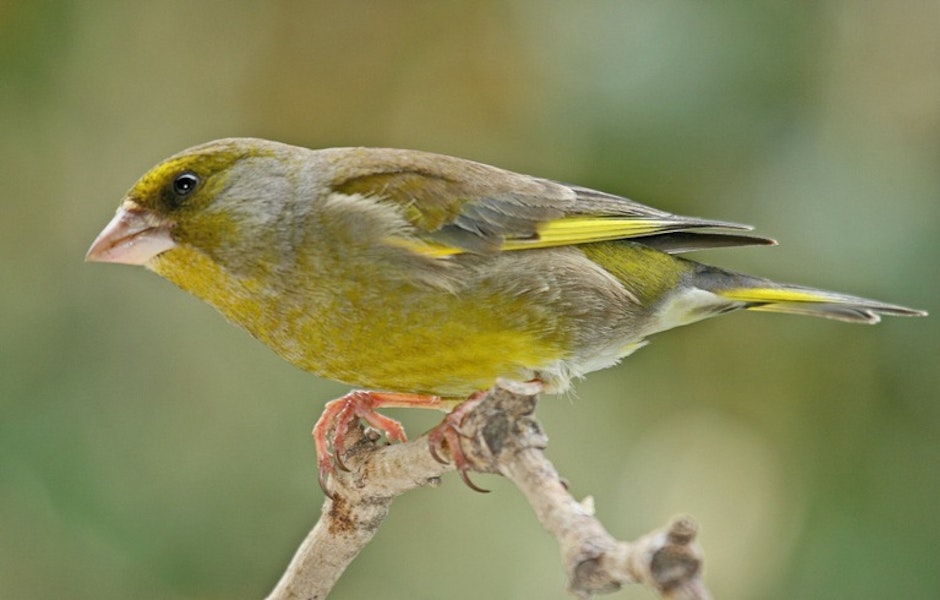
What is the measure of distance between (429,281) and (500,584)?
1.92 meters

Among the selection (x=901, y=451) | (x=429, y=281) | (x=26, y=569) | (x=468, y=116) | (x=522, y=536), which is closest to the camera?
(x=429, y=281)

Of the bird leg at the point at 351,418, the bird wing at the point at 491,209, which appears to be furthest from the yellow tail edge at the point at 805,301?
the bird leg at the point at 351,418

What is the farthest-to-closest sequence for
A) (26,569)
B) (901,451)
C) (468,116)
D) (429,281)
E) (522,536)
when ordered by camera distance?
1. (468,116)
2. (522,536)
3. (26,569)
4. (901,451)
5. (429,281)

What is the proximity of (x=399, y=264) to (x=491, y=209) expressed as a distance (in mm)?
407

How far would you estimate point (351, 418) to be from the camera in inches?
135

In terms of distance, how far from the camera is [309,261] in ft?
10.9

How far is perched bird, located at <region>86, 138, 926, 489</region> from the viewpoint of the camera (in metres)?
3.25

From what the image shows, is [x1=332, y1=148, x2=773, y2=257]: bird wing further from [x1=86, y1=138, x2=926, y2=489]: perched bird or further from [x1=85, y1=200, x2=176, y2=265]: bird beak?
[x1=85, y1=200, x2=176, y2=265]: bird beak

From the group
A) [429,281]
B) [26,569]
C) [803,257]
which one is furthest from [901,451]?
[26,569]

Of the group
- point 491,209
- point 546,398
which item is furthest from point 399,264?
point 546,398

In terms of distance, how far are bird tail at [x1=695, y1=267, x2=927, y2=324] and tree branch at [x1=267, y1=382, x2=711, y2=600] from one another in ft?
3.99

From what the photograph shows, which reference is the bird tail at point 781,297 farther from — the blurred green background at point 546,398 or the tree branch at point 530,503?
the tree branch at point 530,503

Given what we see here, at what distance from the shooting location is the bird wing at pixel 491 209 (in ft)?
11.4

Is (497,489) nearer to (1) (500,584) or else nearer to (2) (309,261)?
(1) (500,584)
